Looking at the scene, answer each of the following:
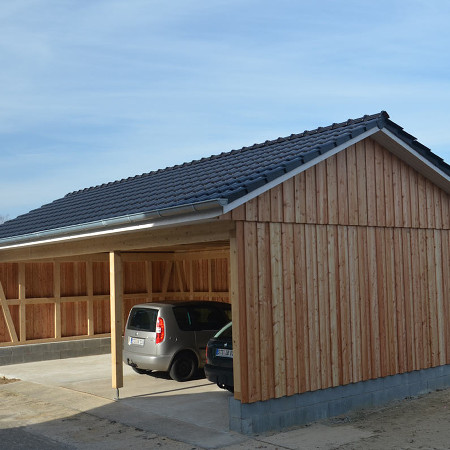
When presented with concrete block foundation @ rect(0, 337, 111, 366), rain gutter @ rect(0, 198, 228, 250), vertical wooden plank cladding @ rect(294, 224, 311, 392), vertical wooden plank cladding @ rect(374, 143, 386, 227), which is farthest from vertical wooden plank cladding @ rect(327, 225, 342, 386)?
concrete block foundation @ rect(0, 337, 111, 366)

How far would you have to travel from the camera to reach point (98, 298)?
17266 millimetres

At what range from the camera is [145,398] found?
1097cm

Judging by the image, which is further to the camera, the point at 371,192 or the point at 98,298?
the point at 98,298

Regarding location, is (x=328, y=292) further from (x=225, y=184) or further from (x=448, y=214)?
(x=448, y=214)

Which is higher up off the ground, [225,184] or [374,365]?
[225,184]

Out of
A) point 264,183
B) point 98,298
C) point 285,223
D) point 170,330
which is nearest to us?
point 264,183

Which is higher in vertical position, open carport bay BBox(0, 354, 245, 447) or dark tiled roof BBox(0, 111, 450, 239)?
dark tiled roof BBox(0, 111, 450, 239)

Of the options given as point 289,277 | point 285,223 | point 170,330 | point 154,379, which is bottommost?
point 154,379

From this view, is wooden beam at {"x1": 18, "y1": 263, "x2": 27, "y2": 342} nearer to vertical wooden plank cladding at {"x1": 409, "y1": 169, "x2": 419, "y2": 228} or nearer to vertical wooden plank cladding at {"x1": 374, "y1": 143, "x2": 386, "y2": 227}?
vertical wooden plank cladding at {"x1": 374, "y1": 143, "x2": 386, "y2": 227}

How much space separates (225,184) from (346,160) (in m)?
2.42

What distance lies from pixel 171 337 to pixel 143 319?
2.53ft

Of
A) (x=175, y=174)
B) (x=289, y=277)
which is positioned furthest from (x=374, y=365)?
(x=175, y=174)

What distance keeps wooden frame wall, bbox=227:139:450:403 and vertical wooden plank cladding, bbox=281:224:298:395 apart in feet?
0.05

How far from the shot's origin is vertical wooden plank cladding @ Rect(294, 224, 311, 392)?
30.7 feet
